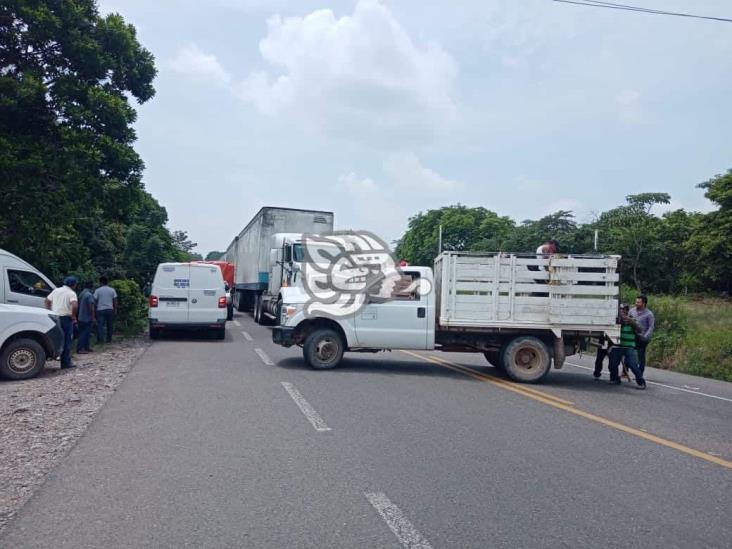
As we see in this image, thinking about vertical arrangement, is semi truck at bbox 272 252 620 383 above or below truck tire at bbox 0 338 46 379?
above

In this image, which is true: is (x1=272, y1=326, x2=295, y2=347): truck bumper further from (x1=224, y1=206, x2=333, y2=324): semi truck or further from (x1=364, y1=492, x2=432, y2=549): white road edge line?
(x1=364, y1=492, x2=432, y2=549): white road edge line

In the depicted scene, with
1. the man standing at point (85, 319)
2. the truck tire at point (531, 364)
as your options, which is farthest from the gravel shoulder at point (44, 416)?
the truck tire at point (531, 364)

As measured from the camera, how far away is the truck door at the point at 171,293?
16.9 m

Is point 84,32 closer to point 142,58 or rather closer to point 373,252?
point 142,58

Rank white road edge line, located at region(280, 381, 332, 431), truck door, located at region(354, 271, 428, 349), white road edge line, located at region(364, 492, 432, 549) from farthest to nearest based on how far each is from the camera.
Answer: truck door, located at region(354, 271, 428, 349) → white road edge line, located at region(280, 381, 332, 431) → white road edge line, located at region(364, 492, 432, 549)

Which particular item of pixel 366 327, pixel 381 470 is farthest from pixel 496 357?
pixel 381 470

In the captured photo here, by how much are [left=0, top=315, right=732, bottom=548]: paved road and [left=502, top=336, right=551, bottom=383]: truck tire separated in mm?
1074

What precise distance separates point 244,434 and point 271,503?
218cm

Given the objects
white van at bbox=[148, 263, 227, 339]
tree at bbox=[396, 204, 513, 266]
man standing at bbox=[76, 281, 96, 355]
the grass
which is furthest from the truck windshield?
tree at bbox=[396, 204, 513, 266]

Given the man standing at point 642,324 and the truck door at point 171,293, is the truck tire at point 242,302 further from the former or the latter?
the man standing at point 642,324

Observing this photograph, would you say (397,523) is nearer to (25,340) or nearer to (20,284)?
(25,340)

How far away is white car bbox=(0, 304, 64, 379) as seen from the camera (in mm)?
10227

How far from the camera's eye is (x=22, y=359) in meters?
10.4

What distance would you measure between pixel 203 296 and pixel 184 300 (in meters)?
0.51
